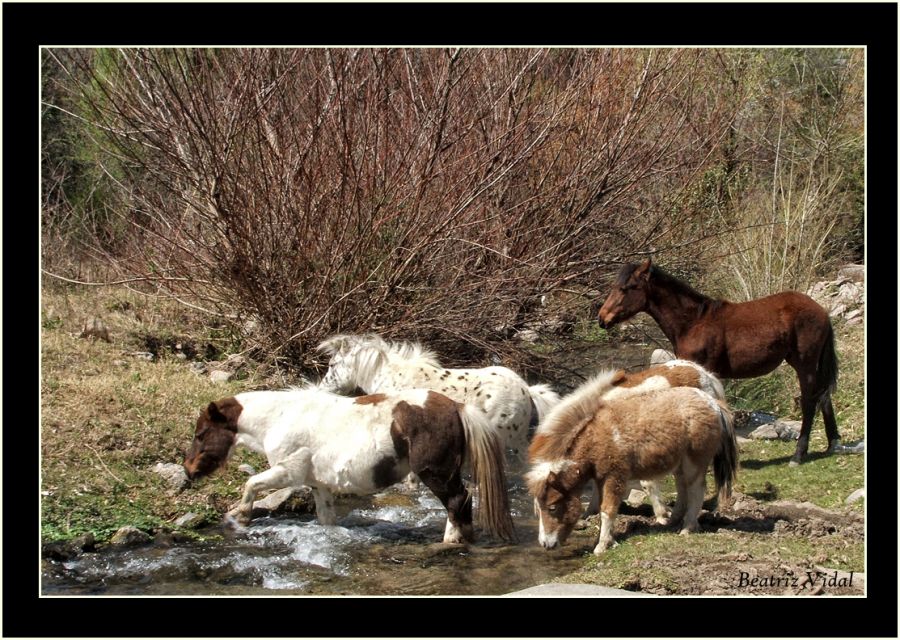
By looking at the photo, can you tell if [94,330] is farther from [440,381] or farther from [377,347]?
[440,381]

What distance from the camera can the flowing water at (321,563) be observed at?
21.6 feet

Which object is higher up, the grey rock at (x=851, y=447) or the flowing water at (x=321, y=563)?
the grey rock at (x=851, y=447)

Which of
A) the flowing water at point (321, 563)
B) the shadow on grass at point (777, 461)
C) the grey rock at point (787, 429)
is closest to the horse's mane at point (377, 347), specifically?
the flowing water at point (321, 563)

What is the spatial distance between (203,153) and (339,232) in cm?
163

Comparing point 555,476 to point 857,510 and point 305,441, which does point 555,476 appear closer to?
point 305,441

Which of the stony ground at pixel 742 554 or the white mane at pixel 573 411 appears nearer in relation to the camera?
the stony ground at pixel 742 554

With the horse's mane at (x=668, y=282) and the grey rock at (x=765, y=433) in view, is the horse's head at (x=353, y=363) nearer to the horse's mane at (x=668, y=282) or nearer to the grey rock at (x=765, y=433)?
the horse's mane at (x=668, y=282)

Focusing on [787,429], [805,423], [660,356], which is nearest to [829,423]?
[805,423]

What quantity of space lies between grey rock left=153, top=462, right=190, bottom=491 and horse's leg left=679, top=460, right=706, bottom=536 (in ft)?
13.9

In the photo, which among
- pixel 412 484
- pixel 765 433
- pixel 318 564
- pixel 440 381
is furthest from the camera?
pixel 765 433

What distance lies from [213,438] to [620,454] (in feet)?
10.8

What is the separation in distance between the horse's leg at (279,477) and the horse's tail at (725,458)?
3.27 meters

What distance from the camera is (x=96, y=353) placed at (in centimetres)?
1101

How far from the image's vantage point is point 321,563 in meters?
7.03
